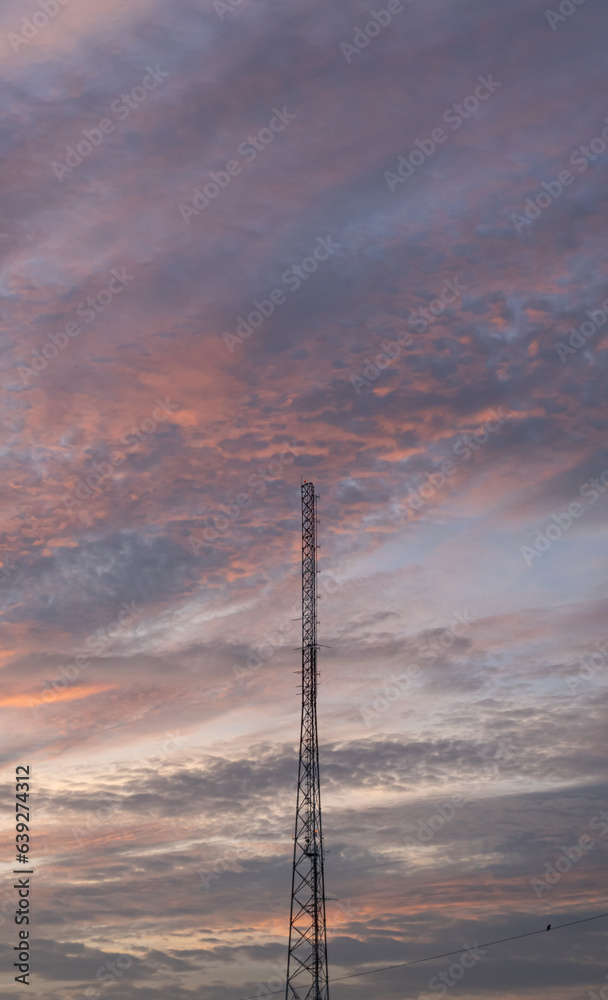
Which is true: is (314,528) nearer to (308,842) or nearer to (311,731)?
(311,731)

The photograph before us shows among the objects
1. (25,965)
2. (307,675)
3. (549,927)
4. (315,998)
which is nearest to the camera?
(549,927)

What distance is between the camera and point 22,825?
3893 inches

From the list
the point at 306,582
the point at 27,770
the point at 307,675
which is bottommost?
the point at 27,770

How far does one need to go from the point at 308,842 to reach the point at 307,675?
1477 cm

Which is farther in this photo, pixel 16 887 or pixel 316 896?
pixel 16 887

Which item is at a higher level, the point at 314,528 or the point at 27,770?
the point at 314,528

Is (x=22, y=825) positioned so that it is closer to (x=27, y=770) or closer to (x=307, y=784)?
(x=27, y=770)

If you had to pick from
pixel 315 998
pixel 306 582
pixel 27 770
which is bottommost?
pixel 315 998

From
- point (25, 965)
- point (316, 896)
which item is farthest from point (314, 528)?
point (25, 965)

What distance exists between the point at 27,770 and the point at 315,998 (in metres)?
32.2

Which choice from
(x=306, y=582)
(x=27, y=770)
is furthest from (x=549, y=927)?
(x=27, y=770)

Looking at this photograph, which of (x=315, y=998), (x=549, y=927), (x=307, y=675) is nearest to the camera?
(x=549, y=927)

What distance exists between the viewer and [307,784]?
315ft

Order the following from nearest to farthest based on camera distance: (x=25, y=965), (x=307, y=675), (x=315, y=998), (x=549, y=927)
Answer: (x=549, y=927) < (x=315, y=998) < (x=307, y=675) < (x=25, y=965)
